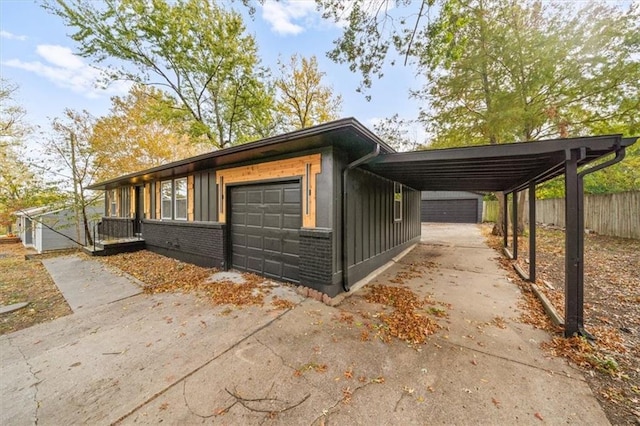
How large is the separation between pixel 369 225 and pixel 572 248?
Answer: 3408mm

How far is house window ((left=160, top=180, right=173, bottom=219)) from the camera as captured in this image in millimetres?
8133

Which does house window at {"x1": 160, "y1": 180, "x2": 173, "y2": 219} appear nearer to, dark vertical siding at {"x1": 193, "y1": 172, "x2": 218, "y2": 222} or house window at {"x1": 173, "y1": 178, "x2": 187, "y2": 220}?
house window at {"x1": 173, "y1": 178, "x2": 187, "y2": 220}

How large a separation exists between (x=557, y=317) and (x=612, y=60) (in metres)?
9.39

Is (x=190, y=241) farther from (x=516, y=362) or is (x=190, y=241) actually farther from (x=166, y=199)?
(x=516, y=362)

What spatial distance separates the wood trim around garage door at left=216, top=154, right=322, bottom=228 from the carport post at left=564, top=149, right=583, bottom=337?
11.4ft

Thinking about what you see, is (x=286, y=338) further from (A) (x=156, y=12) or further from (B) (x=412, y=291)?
(A) (x=156, y=12)

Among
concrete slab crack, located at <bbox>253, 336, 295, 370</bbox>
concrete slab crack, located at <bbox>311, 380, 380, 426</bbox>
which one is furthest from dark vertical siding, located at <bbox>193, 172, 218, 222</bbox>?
concrete slab crack, located at <bbox>311, 380, 380, 426</bbox>

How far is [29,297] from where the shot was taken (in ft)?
15.3

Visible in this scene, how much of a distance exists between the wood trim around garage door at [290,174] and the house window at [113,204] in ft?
29.9

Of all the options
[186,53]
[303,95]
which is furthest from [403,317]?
[303,95]

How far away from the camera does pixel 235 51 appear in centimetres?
1072

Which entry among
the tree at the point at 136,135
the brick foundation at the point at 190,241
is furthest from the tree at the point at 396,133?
the brick foundation at the point at 190,241

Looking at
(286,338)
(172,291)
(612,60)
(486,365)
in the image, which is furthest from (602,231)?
(172,291)

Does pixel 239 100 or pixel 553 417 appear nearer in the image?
pixel 553 417
